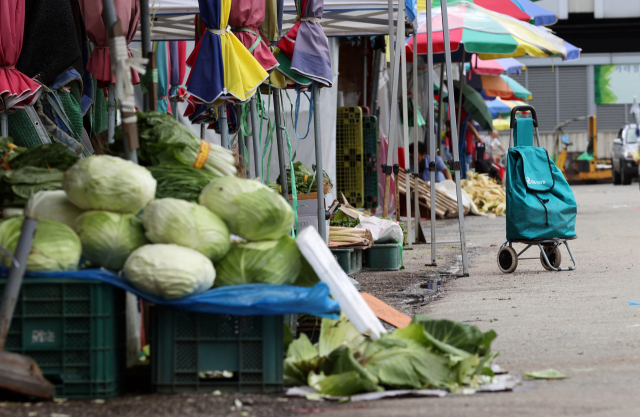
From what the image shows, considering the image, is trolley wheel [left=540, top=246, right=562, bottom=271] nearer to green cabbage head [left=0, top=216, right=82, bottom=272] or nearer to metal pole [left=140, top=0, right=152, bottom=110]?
metal pole [left=140, top=0, right=152, bottom=110]

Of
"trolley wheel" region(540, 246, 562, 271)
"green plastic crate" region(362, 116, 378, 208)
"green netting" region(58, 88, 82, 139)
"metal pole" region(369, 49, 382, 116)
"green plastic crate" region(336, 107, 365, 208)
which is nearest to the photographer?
"green netting" region(58, 88, 82, 139)

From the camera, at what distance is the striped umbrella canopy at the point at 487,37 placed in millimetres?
12016

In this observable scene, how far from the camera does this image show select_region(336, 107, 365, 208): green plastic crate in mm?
10578

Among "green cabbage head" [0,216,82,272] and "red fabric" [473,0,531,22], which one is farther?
"red fabric" [473,0,531,22]

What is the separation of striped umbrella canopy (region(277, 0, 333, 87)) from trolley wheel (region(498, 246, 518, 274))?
272 cm

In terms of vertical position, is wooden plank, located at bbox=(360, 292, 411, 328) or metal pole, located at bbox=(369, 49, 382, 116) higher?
metal pole, located at bbox=(369, 49, 382, 116)

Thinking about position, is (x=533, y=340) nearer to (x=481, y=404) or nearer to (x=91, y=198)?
(x=481, y=404)

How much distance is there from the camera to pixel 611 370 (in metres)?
3.86

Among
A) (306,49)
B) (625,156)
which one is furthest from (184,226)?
(625,156)

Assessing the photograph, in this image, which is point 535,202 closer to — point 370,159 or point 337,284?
point 370,159

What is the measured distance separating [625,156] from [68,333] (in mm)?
28144

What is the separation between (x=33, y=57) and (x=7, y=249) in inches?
121

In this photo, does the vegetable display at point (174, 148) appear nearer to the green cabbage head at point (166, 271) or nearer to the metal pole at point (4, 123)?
the green cabbage head at point (166, 271)

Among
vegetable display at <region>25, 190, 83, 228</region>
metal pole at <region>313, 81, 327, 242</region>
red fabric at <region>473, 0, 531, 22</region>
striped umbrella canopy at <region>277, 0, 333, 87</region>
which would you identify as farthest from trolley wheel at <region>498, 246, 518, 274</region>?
red fabric at <region>473, 0, 531, 22</region>
